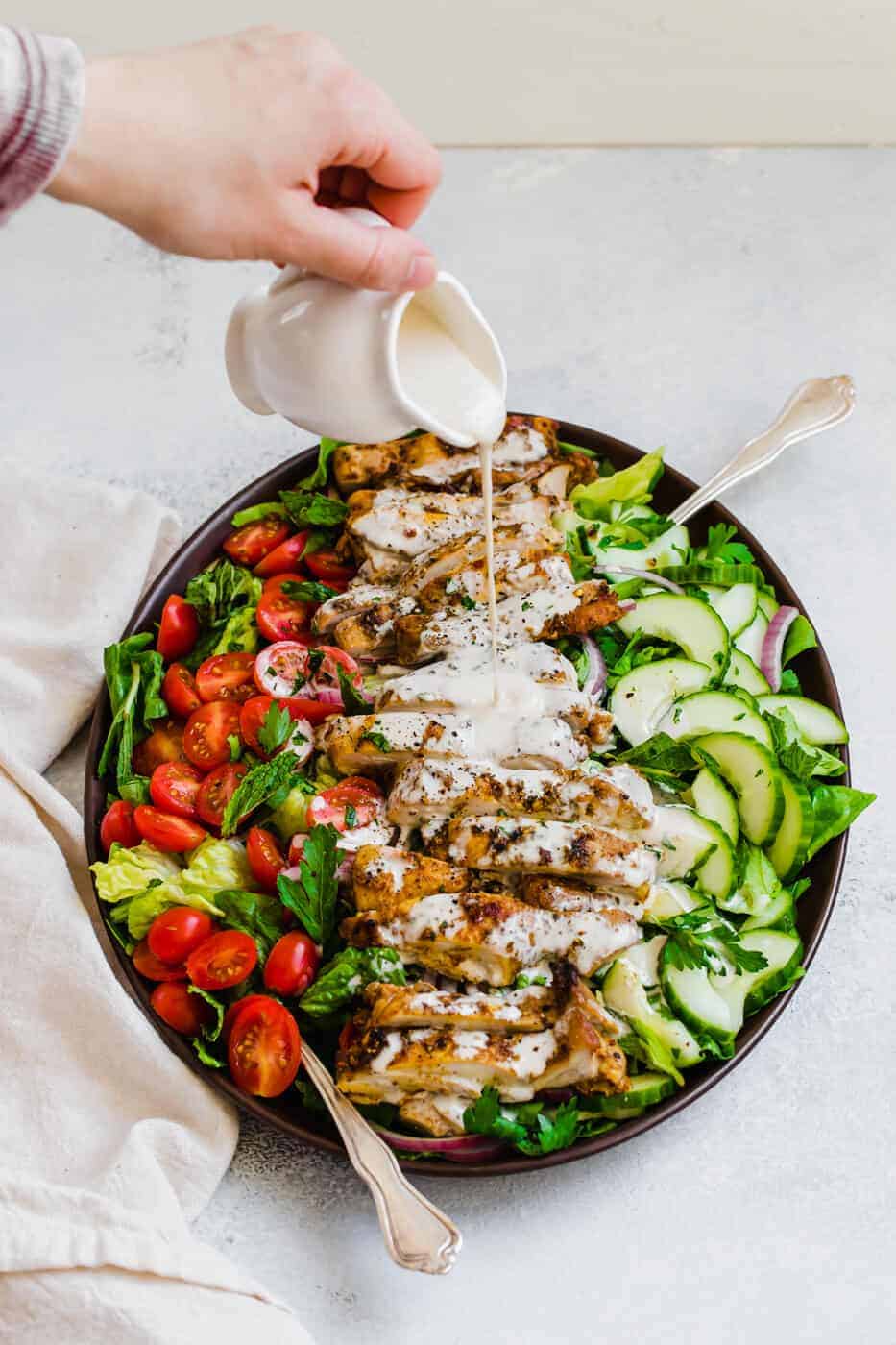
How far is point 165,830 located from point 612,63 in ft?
14.2

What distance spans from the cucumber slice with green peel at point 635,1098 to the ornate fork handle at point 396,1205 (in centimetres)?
54

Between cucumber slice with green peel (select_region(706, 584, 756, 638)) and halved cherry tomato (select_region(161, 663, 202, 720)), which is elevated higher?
cucumber slice with green peel (select_region(706, 584, 756, 638))

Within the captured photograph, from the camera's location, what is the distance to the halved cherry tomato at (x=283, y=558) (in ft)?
15.9

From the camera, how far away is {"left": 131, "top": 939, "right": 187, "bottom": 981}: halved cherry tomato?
4.02 metres

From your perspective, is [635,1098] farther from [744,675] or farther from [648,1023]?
[744,675]

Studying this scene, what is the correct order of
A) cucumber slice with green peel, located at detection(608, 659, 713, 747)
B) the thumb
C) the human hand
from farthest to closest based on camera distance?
cucumber slice with green peel, located at detection(608, 659, 713, 747)
the thumb
the human hand

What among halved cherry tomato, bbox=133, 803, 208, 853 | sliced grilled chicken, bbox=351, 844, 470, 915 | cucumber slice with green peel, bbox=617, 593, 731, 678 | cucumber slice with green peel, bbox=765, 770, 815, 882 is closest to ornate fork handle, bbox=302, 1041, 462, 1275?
sliced grilled chicken, bbox=351, 844, 470, 915

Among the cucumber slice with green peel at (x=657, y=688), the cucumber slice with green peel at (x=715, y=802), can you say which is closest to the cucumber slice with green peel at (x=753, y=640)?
the cucumber slice with green peel at (x=657, y=688)

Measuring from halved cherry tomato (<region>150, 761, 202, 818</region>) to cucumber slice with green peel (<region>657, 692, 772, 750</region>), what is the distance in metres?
1.52

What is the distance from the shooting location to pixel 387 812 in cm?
421

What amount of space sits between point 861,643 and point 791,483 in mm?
766

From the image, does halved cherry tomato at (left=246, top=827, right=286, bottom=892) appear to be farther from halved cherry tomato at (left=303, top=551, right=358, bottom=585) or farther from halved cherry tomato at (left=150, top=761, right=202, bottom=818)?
halved cherry tomato at (left=303, top=551, right=358, bottom=585)

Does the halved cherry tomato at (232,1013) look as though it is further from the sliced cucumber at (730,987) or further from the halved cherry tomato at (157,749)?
the sliced cucumber at (730,987)

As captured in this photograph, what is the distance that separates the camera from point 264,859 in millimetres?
4184
